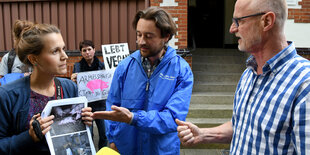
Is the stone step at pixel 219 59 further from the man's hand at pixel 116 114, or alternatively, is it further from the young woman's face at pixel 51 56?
the young woman's face at pixel 51 56

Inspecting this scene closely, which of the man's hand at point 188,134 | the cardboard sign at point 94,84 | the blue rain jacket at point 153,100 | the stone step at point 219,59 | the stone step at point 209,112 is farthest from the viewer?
the stone step at point 219,59

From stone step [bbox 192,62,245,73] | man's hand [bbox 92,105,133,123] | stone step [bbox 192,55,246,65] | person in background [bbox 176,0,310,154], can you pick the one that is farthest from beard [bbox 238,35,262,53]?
stone step [bbox 192,55,246,65]

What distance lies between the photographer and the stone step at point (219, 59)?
777cm

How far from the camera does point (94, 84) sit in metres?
3.99

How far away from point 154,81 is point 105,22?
523 cm

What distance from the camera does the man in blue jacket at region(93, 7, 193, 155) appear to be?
2.16 meters

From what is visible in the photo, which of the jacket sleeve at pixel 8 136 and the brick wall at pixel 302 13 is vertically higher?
the brick wall at pixel 302 13

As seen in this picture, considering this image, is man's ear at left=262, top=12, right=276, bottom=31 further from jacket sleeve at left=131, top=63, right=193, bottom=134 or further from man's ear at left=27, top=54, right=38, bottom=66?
man's ear at left=27, top=54, right=38, bottom=66

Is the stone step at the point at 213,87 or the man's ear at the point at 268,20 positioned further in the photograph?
the stone step at the point at 213,87

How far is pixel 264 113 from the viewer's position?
54.4 inches

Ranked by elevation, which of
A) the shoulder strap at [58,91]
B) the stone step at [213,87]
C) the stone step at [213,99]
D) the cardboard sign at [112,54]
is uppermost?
the cardboard sign at [112,54]

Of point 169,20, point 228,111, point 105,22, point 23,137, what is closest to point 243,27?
point 169,20

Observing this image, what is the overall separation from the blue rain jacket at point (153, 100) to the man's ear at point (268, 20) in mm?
919

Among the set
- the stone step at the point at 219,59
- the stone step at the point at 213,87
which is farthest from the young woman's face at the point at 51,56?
the stone step at the point at 219,59
